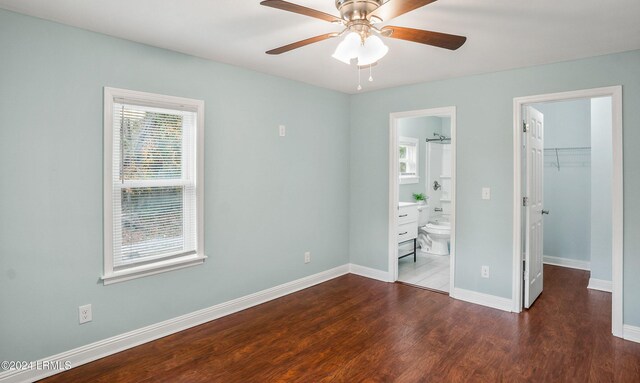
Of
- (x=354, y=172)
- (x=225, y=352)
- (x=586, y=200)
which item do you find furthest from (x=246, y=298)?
(x=586, y=200)

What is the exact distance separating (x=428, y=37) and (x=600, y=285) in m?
4.05

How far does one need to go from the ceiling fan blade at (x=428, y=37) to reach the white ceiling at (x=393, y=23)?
331 millimetres

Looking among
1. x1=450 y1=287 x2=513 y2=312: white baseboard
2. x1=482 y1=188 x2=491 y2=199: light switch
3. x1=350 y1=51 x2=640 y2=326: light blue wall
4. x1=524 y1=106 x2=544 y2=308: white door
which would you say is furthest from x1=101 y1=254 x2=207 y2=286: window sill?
x1=524 y1=106 x2=544 y2=308: white door

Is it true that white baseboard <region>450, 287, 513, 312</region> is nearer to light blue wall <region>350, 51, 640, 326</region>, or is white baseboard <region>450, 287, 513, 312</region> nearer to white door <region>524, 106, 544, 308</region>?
light blue wall <region>350, 51, 640, 326</region>

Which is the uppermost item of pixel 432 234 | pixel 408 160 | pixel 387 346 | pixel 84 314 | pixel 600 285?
pixel 408 160

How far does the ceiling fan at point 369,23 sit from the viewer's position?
1.66 m

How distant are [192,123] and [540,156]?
3786mm

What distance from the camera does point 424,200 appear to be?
6215mm

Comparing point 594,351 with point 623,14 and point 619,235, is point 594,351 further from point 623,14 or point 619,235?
point 623,14

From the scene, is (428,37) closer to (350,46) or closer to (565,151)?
(350,46)

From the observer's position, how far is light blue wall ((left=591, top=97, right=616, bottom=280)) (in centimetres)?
412

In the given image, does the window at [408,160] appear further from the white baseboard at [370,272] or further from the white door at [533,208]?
the white door at [533,208]

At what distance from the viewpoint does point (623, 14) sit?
7.44 feet

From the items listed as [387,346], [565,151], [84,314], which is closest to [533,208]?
[565,151]
